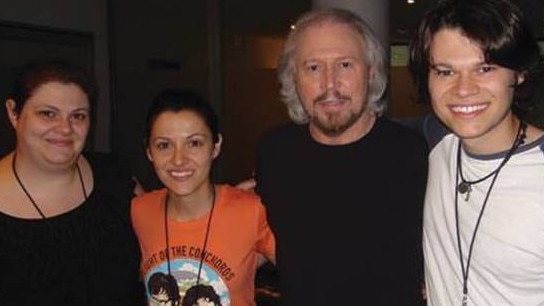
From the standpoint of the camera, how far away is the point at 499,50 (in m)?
1.70

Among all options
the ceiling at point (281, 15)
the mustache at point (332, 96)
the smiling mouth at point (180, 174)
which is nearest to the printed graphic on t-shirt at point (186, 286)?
the smiling mouth at point (180, 174)

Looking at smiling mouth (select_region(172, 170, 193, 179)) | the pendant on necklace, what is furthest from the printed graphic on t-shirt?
the pendant on necklace

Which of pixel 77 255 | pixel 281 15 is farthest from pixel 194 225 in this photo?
pixel 281 15

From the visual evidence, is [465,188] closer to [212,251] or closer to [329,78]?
[329,78]

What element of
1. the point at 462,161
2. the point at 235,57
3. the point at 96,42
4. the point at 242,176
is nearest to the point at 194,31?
the point at 235,57

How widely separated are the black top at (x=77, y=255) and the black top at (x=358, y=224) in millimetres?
563

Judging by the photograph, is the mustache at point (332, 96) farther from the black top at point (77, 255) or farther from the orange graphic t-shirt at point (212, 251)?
the black top at point (77, 255)

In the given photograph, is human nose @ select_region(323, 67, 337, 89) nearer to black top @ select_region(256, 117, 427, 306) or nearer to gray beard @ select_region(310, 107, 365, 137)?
gray beard @ select_region(310, 107, 365, 137)

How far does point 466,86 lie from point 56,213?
1.37 m

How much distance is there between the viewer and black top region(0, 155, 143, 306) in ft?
6.77

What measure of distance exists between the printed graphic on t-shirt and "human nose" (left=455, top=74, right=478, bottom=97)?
96 cm

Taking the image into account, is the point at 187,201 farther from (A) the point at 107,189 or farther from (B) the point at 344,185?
(B) the point at 344,185

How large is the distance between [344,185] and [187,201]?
0.54 m

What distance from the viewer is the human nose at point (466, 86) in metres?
1.70
